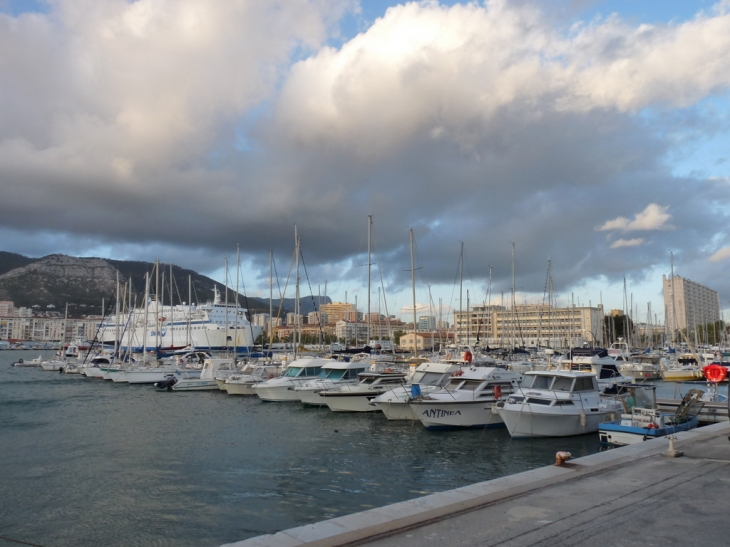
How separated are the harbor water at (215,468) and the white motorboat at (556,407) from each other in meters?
0.57

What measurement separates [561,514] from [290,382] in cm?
3053

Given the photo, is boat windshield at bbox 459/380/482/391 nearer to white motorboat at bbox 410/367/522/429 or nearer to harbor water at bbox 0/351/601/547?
white motorboat at bbox 410/367/522/429

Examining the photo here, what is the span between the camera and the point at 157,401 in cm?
4106

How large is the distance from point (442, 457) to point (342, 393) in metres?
12.4

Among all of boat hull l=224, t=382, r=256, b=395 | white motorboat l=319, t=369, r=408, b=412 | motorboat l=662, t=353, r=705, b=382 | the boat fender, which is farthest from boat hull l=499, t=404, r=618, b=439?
motorboat l=662, t=353, r=705, b=382

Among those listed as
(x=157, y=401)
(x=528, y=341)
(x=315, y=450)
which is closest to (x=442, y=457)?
(x=315, y=450)

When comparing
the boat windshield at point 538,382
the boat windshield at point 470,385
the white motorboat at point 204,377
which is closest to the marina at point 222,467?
the boat windshield at point 470,385

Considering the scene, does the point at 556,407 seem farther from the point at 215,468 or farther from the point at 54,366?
the point at 54,366

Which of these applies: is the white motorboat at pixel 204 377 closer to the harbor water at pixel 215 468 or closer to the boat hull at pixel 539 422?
the harbor water at pixel 215 468

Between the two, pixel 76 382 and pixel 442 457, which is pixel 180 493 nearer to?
pixel 442 457

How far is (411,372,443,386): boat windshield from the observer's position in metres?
29.5

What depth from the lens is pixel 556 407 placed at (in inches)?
928

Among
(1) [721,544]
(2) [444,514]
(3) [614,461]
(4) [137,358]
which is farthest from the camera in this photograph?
(4) [137,358]

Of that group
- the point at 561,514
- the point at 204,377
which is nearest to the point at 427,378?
the point at 561,514
